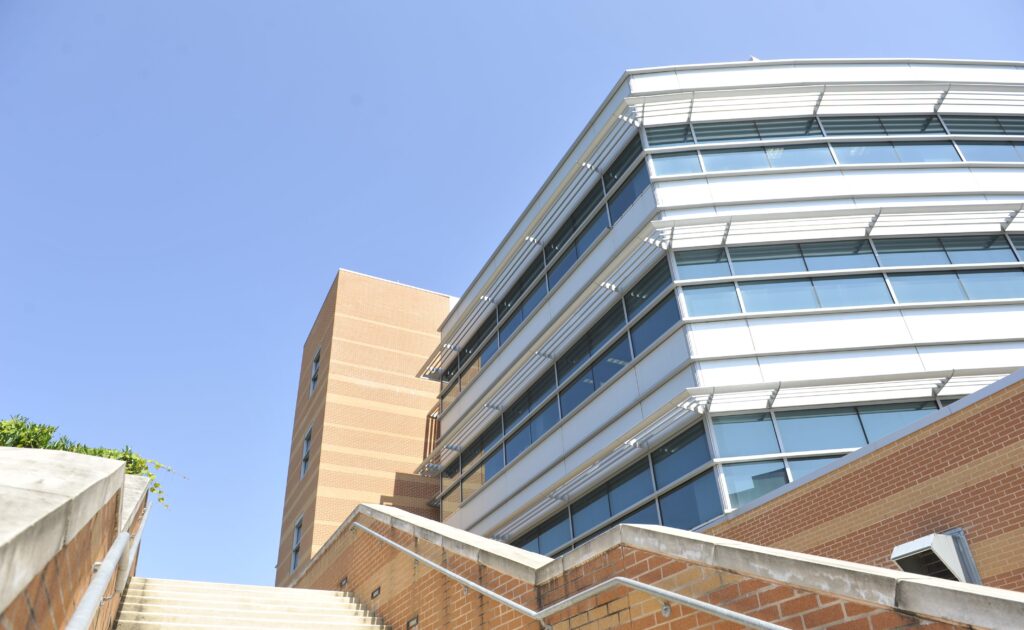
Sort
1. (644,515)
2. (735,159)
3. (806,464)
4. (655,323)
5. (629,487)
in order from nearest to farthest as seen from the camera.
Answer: (806,464) < (644,515) < (629,487) < (655,323) < (735,159)

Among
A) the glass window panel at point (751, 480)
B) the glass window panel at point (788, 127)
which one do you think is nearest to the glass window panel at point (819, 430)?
the glass window panel at point (751, 480)

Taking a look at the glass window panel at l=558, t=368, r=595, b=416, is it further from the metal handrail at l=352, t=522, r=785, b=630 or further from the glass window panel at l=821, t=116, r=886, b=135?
the metal handrail at l=352, t=522, r=785, b=630

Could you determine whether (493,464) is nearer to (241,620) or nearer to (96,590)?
(241,620)

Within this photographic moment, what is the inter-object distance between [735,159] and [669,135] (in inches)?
63.0

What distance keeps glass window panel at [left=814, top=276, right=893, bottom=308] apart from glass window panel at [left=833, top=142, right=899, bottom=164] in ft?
11.0

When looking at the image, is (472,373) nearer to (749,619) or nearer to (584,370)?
(584,370)

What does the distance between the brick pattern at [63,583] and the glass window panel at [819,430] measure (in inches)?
424

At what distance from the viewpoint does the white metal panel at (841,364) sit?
43.2 ft

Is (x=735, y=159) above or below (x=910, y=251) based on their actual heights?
above

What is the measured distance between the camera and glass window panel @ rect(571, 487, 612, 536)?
15.4 metres

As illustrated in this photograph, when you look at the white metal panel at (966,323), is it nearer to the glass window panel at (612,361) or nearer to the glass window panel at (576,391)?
the glass window panel at (612,361)

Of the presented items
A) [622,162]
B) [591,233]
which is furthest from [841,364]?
[622,162]

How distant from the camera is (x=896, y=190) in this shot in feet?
51.1

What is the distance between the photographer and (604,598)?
505 centimetres
